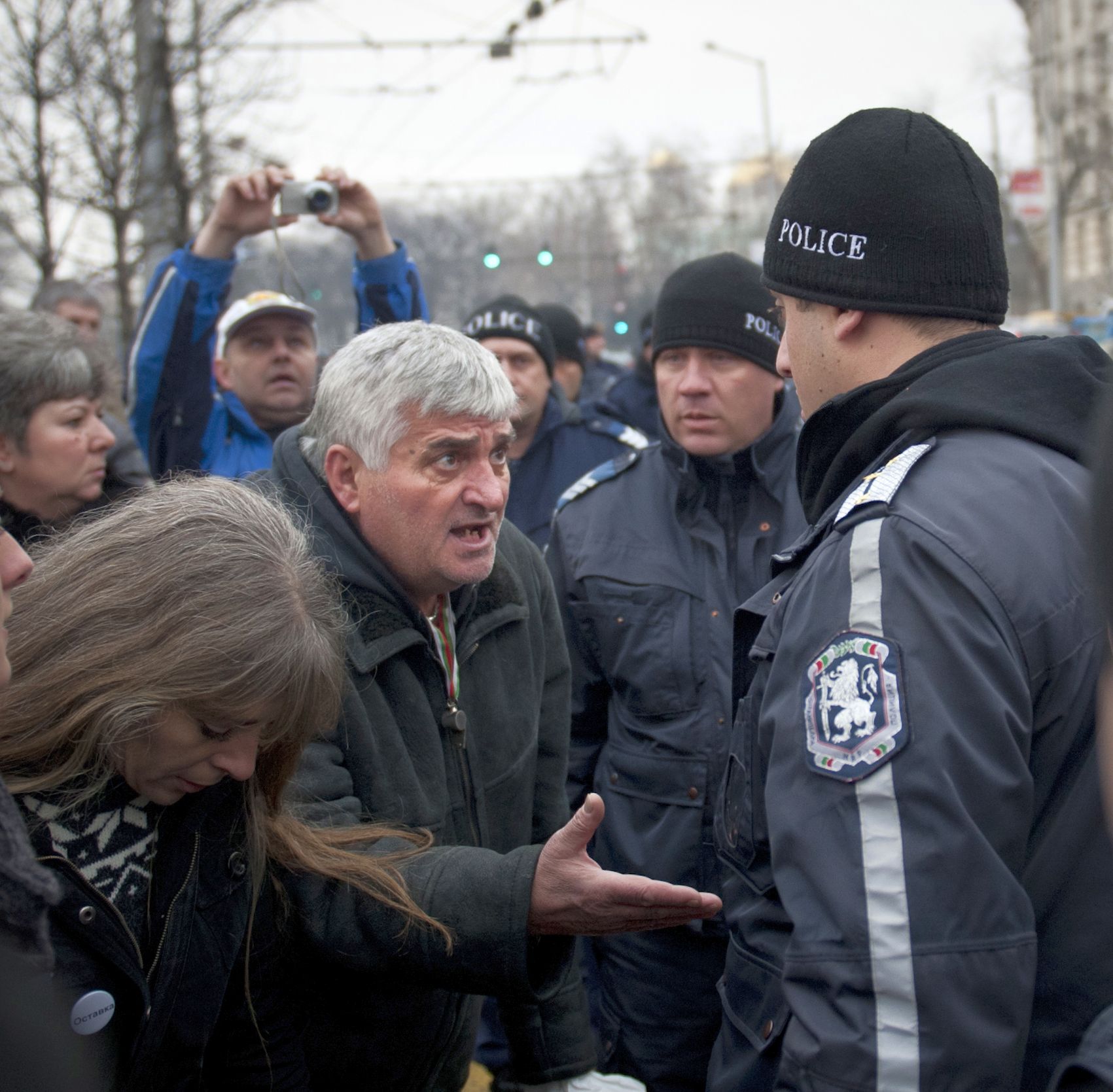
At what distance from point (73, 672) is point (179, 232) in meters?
8.76

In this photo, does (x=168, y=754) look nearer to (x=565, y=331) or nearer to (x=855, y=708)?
(x=855, y=708)

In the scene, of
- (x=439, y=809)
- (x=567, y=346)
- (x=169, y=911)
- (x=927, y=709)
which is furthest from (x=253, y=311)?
(x=927, y=709)

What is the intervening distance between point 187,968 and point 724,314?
7.77 ft

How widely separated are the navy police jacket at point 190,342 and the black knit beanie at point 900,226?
231cm

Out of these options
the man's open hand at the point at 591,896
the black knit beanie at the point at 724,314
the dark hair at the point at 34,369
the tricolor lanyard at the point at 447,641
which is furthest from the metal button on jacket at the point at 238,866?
the black knit beanie at the point at 724,314

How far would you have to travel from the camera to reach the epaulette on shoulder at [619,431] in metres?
4.84

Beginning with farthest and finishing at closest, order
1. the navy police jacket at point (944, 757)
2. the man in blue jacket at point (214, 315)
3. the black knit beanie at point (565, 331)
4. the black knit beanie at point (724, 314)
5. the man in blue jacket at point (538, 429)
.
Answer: the black knit beanie at point (565, 331) → the man in blue jacket at point (538, 429) → the man in blue jacket at point (214, 315) → the black knit beanie at point (724, 314) → the navy police jacket at point (944, 757)

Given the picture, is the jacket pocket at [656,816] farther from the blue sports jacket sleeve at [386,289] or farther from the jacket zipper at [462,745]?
the blue sports jacket sleeve at [386,289]

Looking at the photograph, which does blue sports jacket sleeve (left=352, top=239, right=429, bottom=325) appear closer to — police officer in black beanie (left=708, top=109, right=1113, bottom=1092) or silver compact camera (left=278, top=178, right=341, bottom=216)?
silver compact camera (left=278, top=178, right=341, bottom=216)

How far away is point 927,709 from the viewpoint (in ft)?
4.99

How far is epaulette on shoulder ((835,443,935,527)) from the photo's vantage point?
1690mm

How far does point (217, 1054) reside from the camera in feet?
6.63

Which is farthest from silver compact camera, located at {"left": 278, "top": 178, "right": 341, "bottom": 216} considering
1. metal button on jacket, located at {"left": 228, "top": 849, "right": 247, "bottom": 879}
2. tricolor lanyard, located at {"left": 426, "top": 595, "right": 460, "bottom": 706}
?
metal button on jacket, located at {"left": 228, "top": 849, "right": 247, "bottom": 879}

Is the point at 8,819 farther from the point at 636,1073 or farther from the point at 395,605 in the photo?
the point at 636,1073
